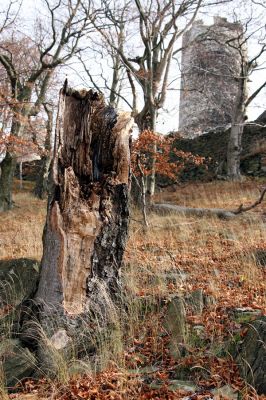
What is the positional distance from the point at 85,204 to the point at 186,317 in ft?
4.71

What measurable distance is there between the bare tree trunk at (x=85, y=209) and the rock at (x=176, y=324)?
561 millimetres

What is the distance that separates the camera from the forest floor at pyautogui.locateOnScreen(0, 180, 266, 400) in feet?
10.4

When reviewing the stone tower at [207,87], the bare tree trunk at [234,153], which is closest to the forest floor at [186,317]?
the bare tree trunk at [234,153]

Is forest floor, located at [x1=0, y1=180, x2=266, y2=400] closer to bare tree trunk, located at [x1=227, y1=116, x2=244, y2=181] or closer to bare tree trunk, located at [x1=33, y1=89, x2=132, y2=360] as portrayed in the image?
bare tree trunk, located at [x1=33, y1=89, x2=132, y2=360]

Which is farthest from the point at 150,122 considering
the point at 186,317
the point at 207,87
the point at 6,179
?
the point at 207,87

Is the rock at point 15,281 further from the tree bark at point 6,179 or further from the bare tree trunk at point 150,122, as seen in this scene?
the tree bark at point 6,179

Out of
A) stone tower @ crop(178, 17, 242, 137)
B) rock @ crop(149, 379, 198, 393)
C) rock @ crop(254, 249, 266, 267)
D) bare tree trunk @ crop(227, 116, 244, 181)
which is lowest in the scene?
rock @ crop(149, 379, 198, 393)

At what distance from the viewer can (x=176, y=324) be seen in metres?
3.99

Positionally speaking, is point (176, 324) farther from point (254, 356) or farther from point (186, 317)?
point (254, 356)

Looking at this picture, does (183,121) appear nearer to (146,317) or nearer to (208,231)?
(208,231)

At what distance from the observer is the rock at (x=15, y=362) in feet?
11.8

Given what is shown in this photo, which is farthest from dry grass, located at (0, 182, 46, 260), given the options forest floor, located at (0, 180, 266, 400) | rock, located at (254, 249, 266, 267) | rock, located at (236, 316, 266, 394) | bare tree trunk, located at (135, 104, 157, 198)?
rock, located at (236, 316, 266, 394)

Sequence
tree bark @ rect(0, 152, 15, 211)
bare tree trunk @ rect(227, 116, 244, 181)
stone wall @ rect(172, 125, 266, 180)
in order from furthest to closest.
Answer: stone wall @ rect(172, 125, 266, 180) < bare tree trunk @ rect(227, 116, 244, 181) < tree bark @ rect(0, 152, 15, 211)

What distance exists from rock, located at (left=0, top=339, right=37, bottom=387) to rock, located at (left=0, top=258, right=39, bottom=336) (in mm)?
818
